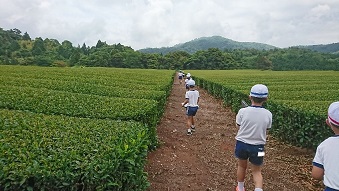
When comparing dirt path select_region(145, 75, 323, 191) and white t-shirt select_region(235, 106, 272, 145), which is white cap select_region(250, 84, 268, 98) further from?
dirt path select_region(145, 75, 323, 191)

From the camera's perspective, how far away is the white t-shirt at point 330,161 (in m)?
3.20

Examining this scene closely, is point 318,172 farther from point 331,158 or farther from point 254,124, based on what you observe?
point 254,124

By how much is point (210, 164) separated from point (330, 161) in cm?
496

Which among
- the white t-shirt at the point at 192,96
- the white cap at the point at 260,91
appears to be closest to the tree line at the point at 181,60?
the white t-shirt at the point at 192,96

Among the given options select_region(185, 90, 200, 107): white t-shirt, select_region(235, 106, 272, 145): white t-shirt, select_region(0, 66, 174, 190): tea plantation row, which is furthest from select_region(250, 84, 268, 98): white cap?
select_region(185, 90, 200, 107): white t-shirt

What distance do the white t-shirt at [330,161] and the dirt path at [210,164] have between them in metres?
3.44

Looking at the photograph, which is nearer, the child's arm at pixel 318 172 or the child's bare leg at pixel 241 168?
the child's arm at pixel 318 172

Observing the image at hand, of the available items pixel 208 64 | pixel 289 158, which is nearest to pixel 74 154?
pixel 289 158

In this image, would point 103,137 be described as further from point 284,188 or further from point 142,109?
point 284,188

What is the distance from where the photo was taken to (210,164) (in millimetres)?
8008

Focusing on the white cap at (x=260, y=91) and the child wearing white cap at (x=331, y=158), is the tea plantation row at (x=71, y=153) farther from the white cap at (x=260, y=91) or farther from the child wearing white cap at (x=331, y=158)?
the child wearing white cap at (x=331, y=158)

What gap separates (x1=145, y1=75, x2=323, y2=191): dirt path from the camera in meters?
6.70

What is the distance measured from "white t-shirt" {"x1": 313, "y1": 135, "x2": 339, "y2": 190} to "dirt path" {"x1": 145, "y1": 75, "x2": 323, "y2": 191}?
3442 mm

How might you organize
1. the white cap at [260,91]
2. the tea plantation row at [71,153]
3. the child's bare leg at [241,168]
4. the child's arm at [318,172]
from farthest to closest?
the child's bare leg at [241,168] < the white cap at [260,91] < the child's arm at [318,172] < the tea plantation row at [71,153]
